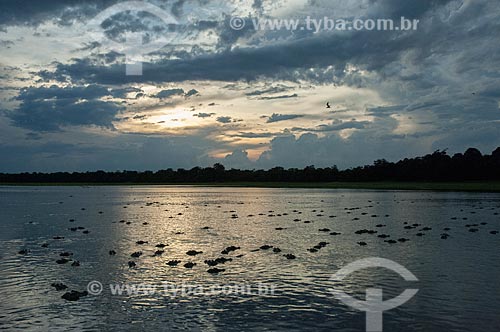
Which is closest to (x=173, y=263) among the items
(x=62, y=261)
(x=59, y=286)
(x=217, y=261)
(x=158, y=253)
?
(x=217, y=261)

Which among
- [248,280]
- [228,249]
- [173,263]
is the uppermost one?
[228,249]

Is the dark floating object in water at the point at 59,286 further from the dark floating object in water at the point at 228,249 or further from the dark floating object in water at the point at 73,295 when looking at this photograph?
the dark floating object in water at the point at 228,249

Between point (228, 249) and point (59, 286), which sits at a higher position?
point (228, 249)

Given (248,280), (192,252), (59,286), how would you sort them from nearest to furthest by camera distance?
(59,286) → (248,280) → (192,252)

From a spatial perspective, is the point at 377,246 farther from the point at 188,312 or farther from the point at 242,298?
the point at 188,312

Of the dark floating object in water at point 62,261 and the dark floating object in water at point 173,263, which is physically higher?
the dark floating object in water at point 173,263

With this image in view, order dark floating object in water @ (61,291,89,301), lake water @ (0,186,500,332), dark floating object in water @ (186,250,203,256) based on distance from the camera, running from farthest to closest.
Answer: dark floating object in water @ (186,250,203,256) < dark floating object in water @ (61,291,89,301) < lake water @ (0,186,500,332)

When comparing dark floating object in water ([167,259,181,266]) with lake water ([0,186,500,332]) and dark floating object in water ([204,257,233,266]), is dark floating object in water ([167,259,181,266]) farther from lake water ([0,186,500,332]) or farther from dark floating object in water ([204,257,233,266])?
dark floating object in water ([204,257,233,266])

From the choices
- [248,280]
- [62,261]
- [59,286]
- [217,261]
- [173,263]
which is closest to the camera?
[59,286]

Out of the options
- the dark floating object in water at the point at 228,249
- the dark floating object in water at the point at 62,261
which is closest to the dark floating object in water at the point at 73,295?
the dark floating object in water at the point at 62,261

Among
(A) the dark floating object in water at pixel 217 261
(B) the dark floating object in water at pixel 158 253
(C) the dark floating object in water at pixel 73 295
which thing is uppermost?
(A) the dark floating object in water at pixel 217 261

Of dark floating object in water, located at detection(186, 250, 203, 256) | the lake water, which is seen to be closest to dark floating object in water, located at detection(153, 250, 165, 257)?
the lake water

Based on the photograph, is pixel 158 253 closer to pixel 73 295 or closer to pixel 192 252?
pixel 192 252

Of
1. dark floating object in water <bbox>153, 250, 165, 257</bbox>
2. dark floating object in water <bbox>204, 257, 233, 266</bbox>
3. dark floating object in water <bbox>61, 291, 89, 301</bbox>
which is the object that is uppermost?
dark floating object in water <bbox>204, 257, 233, 266</bbox>
